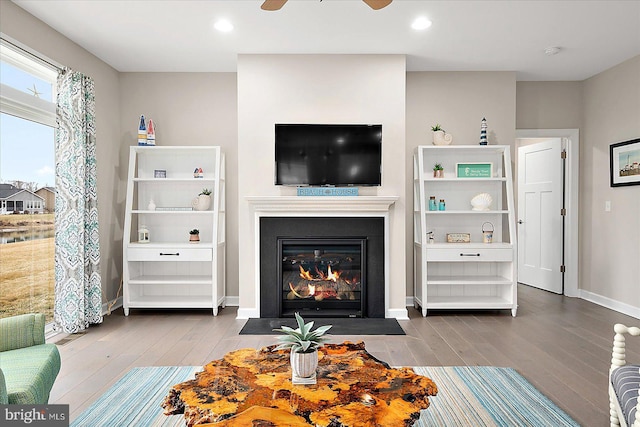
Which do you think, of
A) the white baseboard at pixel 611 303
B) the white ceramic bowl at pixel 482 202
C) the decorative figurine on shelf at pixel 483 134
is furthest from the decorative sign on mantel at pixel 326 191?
the white baseboard at pixel 611 303

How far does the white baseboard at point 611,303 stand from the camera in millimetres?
4551

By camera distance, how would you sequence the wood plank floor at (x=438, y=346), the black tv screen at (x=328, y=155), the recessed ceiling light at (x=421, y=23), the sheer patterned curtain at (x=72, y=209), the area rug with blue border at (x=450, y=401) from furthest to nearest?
the black tv screen at (x=328, y=155)
the sheer patterned curtain at (x=72, y=209)
the recessed ceiling light at (x=421, y=23)
the wood plank floor at (x=438, y=346)
the area rug with blue border at (x=450, y=401)

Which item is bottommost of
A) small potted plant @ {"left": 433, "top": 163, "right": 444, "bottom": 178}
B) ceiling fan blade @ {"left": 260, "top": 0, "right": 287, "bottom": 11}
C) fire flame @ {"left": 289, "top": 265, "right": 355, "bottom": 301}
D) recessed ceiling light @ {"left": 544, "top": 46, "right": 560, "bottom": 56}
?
fire flame @ {"left": 289, "top": 265, "right": 355, "bottom": 301}

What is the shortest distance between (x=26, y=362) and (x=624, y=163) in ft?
18.0

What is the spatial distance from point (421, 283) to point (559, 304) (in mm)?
1786

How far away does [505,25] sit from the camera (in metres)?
3.81

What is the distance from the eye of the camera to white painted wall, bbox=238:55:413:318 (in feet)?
14.8

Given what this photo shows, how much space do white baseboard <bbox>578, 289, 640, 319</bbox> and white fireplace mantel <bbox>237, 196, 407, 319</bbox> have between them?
2.37m

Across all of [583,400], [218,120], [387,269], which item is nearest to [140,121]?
[218,120]

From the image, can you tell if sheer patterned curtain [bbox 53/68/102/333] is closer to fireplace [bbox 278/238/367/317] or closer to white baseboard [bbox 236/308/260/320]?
white baseboard [bbox 236/308/260/320]

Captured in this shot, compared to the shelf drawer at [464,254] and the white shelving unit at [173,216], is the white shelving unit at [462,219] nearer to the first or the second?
the shelf drawer at [464,254]

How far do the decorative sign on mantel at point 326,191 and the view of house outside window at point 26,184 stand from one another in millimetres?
2308

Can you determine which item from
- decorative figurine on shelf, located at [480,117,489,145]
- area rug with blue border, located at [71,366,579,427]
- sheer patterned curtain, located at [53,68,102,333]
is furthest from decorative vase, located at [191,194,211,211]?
decorative figurine on shelf, located at [480,117,489,145]

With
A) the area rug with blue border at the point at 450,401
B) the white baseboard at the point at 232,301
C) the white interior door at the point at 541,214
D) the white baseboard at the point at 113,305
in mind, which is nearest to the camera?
the area rug with blue border at the point at 450,401
